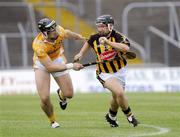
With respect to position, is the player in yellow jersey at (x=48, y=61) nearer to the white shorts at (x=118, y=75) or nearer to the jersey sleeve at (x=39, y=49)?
the jersey sleeve at (x=39, y=49)

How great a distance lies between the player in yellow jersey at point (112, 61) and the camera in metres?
14.1

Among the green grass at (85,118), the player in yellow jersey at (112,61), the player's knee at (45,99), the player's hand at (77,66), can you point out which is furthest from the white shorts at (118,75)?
the player's knee at (45,99)

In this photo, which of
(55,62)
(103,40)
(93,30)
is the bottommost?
(93,30)

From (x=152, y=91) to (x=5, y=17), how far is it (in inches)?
325

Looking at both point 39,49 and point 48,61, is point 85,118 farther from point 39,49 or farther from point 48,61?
point 39,49

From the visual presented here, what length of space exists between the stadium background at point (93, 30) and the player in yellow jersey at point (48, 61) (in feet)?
47.4

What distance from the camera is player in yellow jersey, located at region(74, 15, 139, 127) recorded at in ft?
46.4

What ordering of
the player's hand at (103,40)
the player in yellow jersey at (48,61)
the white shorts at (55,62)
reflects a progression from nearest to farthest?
1. the player's hand at (103,40)
2. the player in yellow jersey at (48,61)
3. the white shorts at (55,62)

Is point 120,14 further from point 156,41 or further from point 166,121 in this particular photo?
point 166,121

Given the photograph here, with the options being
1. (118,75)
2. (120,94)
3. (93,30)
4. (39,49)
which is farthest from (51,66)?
(93,30)

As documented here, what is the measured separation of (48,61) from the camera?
567 inches

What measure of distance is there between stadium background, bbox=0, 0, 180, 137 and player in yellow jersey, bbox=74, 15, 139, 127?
48.5ft

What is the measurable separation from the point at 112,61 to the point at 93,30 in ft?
63.8

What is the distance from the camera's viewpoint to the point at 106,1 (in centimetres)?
3397
